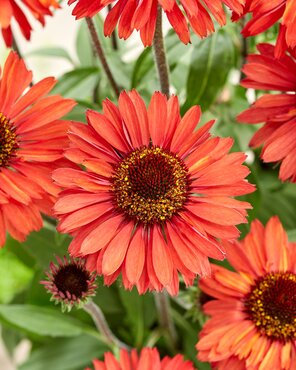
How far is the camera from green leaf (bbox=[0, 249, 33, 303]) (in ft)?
2.33

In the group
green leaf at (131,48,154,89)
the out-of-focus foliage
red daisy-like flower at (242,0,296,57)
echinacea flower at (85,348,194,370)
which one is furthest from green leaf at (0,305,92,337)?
red daisy-like flower at (242,0,296,57)

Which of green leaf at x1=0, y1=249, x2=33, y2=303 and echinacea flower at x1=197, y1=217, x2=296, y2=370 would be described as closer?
echinacea flower at x1=197, y1=217, x2=296, y2=370

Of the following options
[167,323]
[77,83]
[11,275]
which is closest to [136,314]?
[167,323]

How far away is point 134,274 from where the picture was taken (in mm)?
423

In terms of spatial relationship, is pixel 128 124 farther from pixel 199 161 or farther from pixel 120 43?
pixel 120 43

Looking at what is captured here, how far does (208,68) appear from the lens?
604mm

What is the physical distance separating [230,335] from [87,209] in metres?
0.17

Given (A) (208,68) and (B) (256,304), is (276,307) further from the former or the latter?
(A) (208,68)

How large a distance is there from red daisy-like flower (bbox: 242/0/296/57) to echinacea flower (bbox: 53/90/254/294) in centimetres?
7

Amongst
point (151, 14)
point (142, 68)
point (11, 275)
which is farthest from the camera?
point (11, 275)

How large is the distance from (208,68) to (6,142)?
8.0 inches

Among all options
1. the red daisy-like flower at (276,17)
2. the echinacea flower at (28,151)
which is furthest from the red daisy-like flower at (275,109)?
the echinacea flower at (28,151)

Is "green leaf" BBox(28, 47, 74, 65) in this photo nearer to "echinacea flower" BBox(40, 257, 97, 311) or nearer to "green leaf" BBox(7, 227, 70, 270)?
"green leaf" BBox(7, 227, 70, 270)

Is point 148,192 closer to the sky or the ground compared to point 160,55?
closer to the ground
